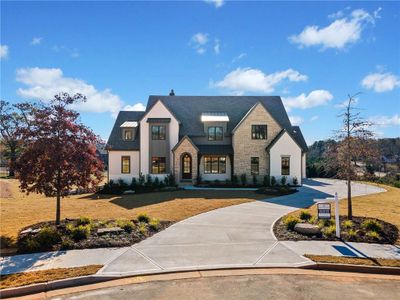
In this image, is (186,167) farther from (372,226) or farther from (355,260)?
(355,260)

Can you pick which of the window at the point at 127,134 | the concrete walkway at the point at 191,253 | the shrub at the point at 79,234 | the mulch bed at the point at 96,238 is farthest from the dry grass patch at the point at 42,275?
the window at the point at 127,134

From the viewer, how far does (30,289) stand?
24.6 ft

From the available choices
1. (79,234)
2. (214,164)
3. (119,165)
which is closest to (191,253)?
(79,234)

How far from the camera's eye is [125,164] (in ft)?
108

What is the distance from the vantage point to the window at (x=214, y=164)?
32.5m

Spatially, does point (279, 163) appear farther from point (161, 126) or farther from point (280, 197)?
point (161, 126)

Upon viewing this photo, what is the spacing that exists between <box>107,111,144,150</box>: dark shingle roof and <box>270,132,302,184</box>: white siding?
560 inches

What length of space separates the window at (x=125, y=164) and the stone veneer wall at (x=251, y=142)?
36.4ft

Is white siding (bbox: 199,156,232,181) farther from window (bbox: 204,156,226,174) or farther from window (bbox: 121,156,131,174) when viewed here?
window (bbox: 121,156,131,174)

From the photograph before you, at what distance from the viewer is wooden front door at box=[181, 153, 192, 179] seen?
31969 millimetres

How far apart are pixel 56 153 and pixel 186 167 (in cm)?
2015

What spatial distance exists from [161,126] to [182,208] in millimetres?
15615

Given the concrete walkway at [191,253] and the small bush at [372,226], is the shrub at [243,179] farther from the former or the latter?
the small bush at [372,226]

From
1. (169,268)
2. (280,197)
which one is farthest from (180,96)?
(169,268)
